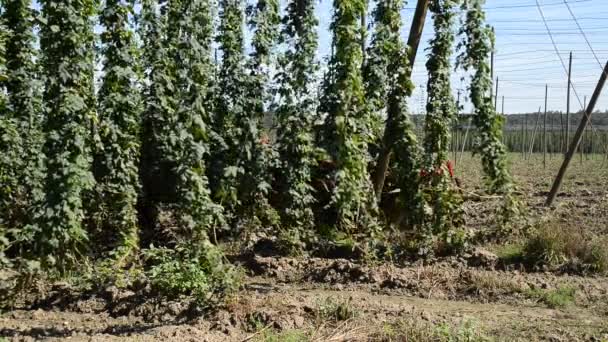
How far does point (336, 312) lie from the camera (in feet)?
17.0

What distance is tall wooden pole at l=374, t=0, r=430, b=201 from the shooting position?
24.7ft

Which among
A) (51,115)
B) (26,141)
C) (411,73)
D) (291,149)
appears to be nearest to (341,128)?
(291,149)

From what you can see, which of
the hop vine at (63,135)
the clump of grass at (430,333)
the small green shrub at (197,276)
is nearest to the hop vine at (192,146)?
the small green shrub at (197,276)

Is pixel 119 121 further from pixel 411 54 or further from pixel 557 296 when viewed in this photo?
pixel 557 296

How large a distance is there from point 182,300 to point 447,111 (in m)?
3.64

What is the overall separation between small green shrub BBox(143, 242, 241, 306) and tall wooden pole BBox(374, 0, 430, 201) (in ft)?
8.58

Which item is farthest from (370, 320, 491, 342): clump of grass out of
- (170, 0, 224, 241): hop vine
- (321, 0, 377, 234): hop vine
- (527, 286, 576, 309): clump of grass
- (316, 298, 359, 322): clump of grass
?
(321, 0, 377, 234): hop vine

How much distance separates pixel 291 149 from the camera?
7.21m

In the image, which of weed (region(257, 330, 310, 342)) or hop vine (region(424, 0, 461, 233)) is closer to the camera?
weed (region(257, 330, 310, 342))

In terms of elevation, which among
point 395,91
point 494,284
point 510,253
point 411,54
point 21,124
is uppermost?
point 411,54

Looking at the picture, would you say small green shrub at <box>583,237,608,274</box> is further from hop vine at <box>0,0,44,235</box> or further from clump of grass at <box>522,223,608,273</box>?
hop vine at <box>0,0,44,235</box>

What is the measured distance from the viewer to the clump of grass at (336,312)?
5156mm

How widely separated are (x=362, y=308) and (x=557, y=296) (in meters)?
1.85

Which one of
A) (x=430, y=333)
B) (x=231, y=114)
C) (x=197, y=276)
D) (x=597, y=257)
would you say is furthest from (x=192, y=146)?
(x=597, y=257)
